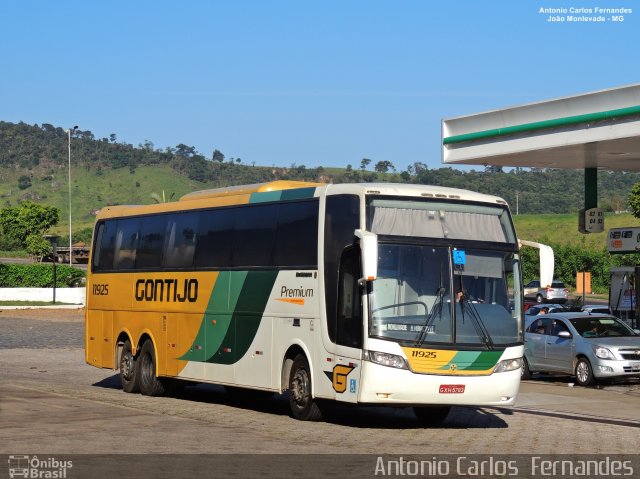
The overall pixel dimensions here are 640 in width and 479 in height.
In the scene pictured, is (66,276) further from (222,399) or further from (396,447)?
(396,447)

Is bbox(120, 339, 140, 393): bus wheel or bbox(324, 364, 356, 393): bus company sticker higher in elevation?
bbox(324, 364, 356, 393): bus company sticker

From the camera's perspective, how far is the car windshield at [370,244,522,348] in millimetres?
16281

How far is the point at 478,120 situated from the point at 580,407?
12164mm

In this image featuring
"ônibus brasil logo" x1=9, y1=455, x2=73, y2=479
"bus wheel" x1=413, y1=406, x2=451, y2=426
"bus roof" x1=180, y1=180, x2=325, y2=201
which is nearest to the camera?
"ônibus brasil logo" x1=9, y1=455, x2=73, y2=479

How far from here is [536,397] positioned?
23125 millimetres

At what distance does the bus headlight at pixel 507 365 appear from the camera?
16.7m

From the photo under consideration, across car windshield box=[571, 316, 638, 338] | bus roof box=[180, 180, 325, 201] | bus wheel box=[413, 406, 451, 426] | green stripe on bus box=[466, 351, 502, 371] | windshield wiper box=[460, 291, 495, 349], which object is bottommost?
bus wheel box=[413, 406, 451, 426]

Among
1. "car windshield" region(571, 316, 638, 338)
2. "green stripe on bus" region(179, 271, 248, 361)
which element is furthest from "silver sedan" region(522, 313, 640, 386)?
"green stripe on bus" region(179, 271, 248, 361)

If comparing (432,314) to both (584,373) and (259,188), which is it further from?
(584,373)

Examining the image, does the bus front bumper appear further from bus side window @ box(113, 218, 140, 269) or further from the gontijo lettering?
bus side window @ box(113, 218, 140, 269)

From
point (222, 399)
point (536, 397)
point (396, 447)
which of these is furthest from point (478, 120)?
point (396, 447)

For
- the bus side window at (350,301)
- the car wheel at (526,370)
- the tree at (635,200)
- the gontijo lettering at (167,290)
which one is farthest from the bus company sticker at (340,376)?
the tree at (635,200)

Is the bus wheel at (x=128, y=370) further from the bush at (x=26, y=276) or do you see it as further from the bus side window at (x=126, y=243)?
the bush at (x=26, y=276)

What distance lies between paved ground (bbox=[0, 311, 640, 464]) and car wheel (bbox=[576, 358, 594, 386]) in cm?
39
